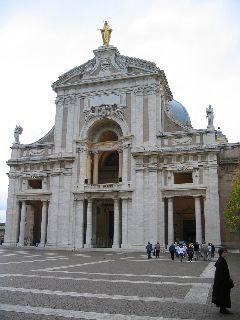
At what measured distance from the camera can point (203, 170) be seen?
41344mm

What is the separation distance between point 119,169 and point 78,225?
8.28m

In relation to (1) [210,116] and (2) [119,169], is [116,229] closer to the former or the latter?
(2) [119,169]

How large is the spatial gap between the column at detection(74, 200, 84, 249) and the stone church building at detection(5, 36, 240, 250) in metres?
0.11

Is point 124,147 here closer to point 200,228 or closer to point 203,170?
point 203,170

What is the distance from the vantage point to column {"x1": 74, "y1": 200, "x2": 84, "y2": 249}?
43469 millimetres

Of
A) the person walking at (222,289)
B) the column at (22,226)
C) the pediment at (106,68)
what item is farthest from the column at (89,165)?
the person walking at (222,289)

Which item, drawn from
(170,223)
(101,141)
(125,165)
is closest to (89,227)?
(125,165)

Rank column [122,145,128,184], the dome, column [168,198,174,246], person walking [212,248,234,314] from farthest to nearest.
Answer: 1. the dome
2. column [122,145,128,184]
3. column [168,198,174,246]
4. person walking [212,248,234,314]

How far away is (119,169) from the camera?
45.3m

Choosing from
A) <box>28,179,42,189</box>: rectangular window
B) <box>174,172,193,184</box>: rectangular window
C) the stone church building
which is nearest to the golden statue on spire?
the stone church building

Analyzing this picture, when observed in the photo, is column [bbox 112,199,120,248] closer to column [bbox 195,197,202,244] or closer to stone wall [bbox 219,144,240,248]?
column [bbox 195,197,202,244]

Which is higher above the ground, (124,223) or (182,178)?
(182,178)

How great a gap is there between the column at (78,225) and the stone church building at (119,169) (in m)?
0.11

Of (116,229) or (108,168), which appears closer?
(116,229)
